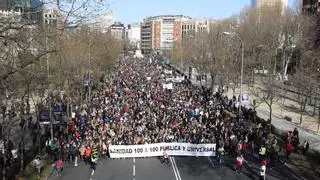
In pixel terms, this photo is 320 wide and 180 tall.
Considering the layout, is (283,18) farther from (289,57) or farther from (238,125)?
(238,125)

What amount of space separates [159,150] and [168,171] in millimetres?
3540

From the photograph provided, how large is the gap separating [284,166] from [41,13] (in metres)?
19.2

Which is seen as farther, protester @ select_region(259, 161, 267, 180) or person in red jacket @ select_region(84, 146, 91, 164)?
person in red jacket @ select_region(84, 146, 91, 164)

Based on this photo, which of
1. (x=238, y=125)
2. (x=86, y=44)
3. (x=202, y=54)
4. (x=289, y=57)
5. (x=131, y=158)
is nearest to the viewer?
(x=131, y=158)

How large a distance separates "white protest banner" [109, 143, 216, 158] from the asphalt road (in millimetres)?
659

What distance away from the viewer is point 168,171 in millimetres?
27859

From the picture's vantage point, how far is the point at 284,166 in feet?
94.1

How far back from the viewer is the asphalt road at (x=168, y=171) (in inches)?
1047

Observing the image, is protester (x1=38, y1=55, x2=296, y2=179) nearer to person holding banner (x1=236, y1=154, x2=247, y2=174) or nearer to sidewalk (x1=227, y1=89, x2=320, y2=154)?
person holding banner (x1=236, y1=154, x2=247, y2=174)

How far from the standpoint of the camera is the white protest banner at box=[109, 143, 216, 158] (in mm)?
31078

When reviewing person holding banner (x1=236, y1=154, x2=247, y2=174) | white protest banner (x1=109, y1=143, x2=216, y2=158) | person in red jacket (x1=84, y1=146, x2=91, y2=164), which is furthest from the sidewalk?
person in red jacket (x1=84, y1=146, x2=91, y2=164)

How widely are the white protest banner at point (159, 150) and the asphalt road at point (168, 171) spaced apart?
659 mm

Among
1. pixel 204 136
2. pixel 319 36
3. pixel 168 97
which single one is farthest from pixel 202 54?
pixel 204 136

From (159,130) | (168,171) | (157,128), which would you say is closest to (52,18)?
(168,171)
